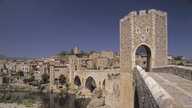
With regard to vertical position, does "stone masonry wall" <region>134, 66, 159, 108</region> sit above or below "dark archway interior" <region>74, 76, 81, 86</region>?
above

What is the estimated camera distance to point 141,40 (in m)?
13.9

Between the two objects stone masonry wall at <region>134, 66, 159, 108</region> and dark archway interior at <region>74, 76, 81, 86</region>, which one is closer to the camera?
stone masonry wall at <region>134, 66, 159, 108</region>

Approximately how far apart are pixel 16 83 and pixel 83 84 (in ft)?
74.8

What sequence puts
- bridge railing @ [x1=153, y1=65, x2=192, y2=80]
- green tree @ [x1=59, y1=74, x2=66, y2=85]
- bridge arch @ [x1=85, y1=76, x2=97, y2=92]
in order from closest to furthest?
1. bridge railing @ [x1=153, y1=65, x2=192, y2=80]
2. bridge arch @ [x1=85, y1=76, x2=97, y2=92]
3. green tree @ [x1=59, y1=74, x2=66, y2=85]

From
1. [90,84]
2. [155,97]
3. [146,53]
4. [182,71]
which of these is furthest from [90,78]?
[155,97]

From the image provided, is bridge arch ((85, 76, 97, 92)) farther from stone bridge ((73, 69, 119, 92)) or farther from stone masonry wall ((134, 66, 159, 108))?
stone masonry wall ((134, 66, 159, 108))

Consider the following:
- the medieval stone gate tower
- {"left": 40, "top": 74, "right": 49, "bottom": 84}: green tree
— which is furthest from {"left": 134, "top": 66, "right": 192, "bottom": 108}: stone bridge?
{"left": 40, "top": 74, "right": 49, "bottom": 84}: green tree

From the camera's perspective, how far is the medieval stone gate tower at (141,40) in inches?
541

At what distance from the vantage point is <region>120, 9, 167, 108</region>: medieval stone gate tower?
13750mm

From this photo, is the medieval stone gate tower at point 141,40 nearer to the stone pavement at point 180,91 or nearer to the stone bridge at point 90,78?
the stone pavement at point 180,91

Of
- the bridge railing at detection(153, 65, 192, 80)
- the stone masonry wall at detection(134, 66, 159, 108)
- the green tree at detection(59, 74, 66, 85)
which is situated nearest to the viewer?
the stone masonry wall at detection(134, 66, 159, 108)

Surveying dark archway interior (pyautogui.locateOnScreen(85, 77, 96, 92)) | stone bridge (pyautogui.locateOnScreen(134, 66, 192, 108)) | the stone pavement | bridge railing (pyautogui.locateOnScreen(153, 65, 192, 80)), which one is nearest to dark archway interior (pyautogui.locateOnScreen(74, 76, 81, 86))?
dark archway interior (pyautogui.locateOnScreen(85, 77, 96, 92))

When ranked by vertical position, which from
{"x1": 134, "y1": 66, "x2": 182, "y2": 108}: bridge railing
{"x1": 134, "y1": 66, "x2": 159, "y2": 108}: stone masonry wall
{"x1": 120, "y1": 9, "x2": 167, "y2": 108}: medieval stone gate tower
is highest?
{"x1": 120, "y1": 9, "x2": 167, "y2": 108}: medieval stone gate tower

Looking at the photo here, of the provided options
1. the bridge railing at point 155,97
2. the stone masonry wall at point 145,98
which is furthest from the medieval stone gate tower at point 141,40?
the bridge railing at point 155,97
